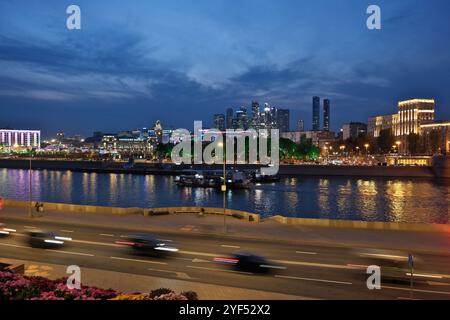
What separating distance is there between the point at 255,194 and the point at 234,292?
211 feet

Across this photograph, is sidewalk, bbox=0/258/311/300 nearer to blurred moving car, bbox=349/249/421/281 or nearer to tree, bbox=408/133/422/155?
blurred moving car, bbox=349/249/421/281

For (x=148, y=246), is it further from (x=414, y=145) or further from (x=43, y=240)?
(x=414, y=145)

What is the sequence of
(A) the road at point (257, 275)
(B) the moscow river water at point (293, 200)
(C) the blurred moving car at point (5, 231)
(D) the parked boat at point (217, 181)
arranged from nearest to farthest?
(A) the road at point (257, 275), (C) the blurred moving car at point (5, 231), (B) the moscow river water at point (293, 200), (D) the parked boat at point (217, 181)

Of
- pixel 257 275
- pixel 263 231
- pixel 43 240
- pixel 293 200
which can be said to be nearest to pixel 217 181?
pixel 293 200

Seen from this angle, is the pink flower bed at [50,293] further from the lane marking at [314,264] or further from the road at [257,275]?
the lane marking at [314,264]

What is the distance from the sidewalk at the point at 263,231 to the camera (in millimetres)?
24719

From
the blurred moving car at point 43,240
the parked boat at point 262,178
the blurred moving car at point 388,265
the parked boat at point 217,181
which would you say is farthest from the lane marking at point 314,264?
the parked boat at point 262,178

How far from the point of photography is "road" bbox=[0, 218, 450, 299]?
16.2 meters

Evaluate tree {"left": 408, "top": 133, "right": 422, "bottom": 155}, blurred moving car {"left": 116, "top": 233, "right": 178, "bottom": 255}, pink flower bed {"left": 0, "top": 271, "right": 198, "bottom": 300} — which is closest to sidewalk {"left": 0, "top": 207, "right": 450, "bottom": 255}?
blurred moving car {"left": 116, "top": 233, "right": 178, "bottom": 255}

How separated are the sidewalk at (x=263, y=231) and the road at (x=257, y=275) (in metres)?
1.33

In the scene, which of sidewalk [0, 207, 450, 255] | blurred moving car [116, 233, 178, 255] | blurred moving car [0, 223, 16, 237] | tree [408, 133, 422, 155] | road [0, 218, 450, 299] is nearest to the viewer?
road [0, 218, 450, 299]

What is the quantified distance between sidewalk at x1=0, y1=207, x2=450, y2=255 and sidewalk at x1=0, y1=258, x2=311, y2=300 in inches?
411

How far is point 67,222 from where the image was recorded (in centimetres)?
3192

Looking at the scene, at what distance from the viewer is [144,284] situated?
1622 centimetres
